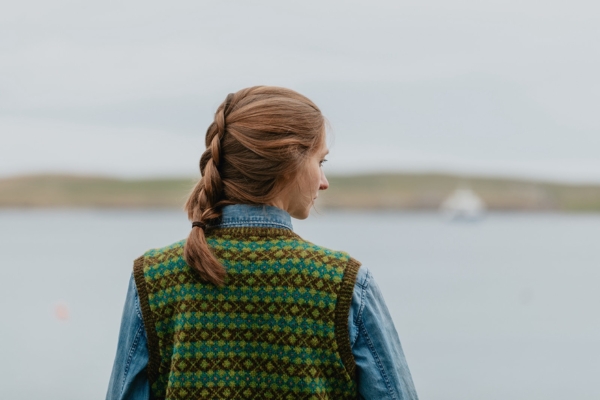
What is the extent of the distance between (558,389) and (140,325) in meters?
11.2

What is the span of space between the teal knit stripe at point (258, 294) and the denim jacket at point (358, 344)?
7 cm

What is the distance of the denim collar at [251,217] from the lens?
1511 mm

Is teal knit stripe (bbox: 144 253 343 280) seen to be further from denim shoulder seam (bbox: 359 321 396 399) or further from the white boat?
the white boat

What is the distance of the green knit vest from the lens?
1442mm

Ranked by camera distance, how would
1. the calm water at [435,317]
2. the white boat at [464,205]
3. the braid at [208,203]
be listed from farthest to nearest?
the white boat at [464,205] < the calm water at [435,317] < the braid at [208,203]

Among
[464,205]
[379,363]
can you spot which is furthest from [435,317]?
[464,205]

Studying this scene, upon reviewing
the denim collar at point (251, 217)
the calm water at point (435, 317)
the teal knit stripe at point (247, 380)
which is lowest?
the teal knit stripe at point (247, 380)

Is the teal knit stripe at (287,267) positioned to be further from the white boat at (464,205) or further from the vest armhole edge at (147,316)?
the white boat at (464,205)

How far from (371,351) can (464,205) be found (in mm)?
67757

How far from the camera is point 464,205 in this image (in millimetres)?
67562

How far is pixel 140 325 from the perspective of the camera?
5.02 ft

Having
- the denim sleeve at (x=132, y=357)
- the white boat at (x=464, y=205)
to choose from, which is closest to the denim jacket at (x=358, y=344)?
the denim sleeve at (x=132, y=357)

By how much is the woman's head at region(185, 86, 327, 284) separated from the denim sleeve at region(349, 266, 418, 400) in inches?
9.1

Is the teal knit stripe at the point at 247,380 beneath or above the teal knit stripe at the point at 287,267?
beneath
